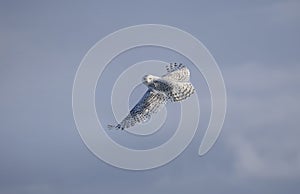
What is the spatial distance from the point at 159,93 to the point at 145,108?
3.19 m

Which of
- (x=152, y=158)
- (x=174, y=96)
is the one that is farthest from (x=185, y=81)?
(x=152, y=158)

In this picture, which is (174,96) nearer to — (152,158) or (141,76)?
(141,76)

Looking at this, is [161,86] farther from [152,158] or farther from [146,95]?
[152,158]

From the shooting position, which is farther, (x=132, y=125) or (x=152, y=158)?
(x=152, y=158)

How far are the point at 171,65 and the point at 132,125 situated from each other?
29.7 feet

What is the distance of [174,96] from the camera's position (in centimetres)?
15212

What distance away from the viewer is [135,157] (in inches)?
6526

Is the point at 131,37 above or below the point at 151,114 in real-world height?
above

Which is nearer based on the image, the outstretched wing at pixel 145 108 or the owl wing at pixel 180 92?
the owl wing at pixel 180 92

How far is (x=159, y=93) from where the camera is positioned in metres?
153

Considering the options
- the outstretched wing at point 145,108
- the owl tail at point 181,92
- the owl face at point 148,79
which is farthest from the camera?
the outstretched wing at point 145,108

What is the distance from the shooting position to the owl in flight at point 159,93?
152000 mm

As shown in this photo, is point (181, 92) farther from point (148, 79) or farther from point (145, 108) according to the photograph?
point (145, 108)

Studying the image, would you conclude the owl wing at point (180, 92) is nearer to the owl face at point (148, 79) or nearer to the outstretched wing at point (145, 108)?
the outstretched wing at point (145, 108)
